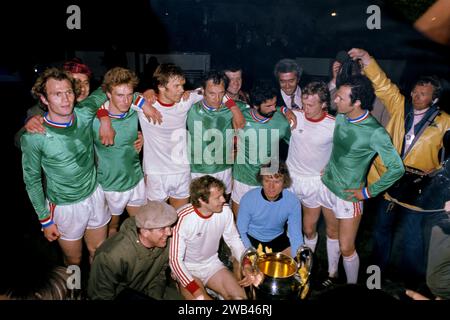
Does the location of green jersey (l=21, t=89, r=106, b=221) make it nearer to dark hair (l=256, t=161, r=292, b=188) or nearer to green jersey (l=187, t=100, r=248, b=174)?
green jersey (l=187, t=100, r=248, b=174)

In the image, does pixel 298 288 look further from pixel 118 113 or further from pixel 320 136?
pixel 118 113

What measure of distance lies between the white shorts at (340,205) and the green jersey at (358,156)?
4 cm

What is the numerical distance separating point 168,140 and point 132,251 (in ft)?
3.90

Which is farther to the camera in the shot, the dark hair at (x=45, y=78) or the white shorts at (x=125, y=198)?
the white shorts at (x=125, y=198)

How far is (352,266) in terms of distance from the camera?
3373mm

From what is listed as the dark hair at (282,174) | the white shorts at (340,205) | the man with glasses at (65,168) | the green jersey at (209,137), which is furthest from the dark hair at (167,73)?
the white shorts at (340,205)

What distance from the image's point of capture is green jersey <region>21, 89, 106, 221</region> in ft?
8.65

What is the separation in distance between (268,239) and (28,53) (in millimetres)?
3800

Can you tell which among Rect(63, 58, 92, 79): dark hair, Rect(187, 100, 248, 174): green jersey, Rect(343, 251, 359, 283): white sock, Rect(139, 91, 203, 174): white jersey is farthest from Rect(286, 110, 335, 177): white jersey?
Rect(63, 58, 92, 79): dark hair

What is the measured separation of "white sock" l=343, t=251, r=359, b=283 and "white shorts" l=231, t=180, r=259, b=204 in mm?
1137

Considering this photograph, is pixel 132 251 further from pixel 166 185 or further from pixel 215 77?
pixel 215 77

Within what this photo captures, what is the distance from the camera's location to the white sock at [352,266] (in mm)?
3350

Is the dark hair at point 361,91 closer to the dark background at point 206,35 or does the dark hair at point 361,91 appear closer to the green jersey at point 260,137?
the green jersey at point 260,137

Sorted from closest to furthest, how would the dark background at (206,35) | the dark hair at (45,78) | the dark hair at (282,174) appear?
the dark hair at (45,78) → the dark hair at (282,174) → the dark background at (206,35)
